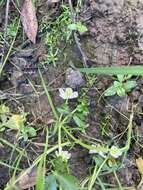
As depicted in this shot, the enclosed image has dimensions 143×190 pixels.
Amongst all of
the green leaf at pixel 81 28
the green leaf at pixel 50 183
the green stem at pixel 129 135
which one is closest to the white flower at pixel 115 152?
the green stem at pixel 129 135

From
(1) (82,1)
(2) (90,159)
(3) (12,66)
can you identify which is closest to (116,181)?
(2) (90,159)

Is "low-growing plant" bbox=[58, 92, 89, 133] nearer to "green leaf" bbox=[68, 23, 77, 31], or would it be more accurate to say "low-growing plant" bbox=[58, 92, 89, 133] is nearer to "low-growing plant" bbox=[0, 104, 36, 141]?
"low-growing plant" bbox=[0, 104, 36, 141]

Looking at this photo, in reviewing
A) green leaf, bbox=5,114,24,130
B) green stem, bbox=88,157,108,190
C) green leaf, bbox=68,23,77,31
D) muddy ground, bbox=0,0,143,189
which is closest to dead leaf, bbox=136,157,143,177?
muddy ground, bbox=0,0,143,189

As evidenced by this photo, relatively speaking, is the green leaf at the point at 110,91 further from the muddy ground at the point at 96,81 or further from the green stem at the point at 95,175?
the green stem at the point at 95,175

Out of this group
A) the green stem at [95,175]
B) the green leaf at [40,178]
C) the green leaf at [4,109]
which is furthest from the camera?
the green leaf at [4,109]

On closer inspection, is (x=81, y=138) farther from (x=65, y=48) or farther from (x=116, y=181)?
(x=65, y=48)
